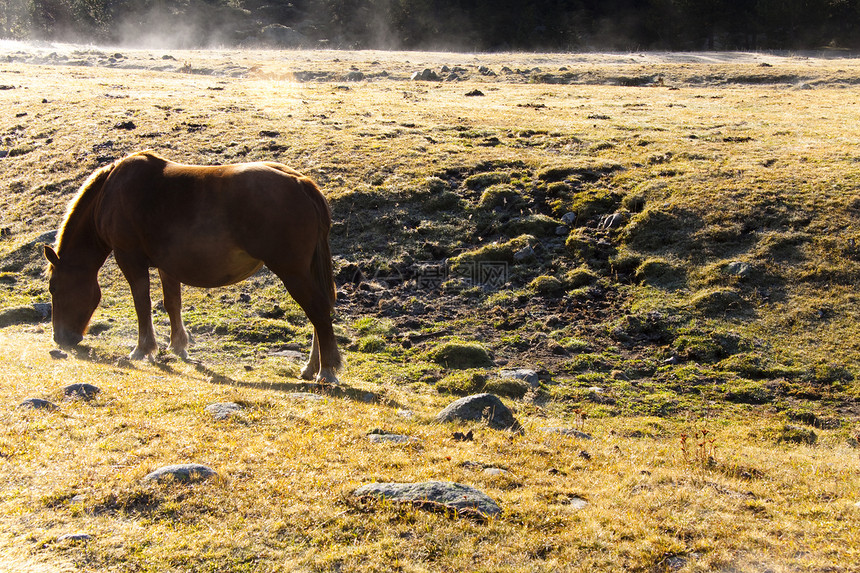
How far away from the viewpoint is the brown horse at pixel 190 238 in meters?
10.8

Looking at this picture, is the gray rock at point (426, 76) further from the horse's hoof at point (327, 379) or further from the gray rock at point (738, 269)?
the horse's hoof at point (327, 379)

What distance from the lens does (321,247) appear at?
11109mm

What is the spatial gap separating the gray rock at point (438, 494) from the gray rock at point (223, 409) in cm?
248

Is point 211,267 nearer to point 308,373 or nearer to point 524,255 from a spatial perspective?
point 308,373

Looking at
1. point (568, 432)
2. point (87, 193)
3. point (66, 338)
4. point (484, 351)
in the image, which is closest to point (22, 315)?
point (66, 338)

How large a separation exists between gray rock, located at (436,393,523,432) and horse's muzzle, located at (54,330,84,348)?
674cm

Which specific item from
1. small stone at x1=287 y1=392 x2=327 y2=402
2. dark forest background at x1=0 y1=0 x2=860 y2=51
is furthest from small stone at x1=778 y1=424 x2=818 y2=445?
dark forest background at x1=0 y1=0 x2=860 y2=51

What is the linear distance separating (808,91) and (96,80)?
3340 cm

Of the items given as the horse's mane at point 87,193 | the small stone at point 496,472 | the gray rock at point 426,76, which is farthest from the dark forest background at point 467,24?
the small stone at point 496,472

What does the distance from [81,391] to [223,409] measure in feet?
5.55

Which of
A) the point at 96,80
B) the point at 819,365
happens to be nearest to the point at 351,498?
the point at 819,365

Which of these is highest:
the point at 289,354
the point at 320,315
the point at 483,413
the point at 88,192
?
the point at 88,192

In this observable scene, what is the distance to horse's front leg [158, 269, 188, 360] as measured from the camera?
40.6 ft

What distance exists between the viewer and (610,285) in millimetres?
14664
